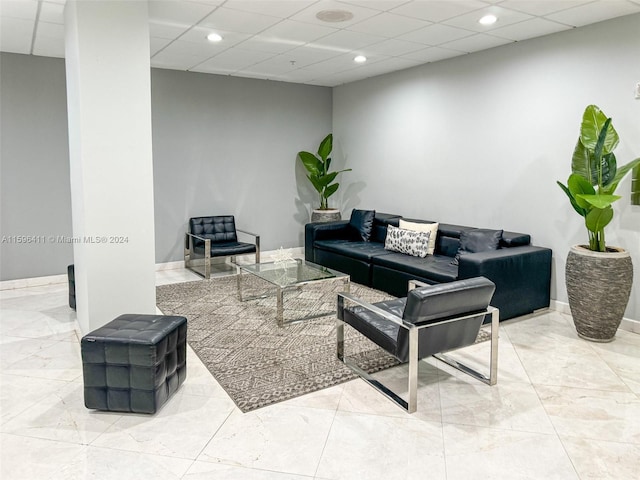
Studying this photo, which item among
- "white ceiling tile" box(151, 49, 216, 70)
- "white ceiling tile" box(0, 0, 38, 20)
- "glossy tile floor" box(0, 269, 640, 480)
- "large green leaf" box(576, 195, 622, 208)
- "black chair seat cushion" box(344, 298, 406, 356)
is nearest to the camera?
"glossy tile floor" box(0, 269, 640, 480)

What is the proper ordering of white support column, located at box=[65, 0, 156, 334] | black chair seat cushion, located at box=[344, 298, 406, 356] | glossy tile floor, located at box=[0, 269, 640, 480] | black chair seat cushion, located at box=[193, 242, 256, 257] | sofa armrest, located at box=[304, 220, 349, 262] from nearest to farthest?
glossy tile floor, located at box=[0, 269, 640, 480]
black chair seat cushion, located at box=[344, 298, 406, 356]
white support column, located at box=[65, 0, 156, 334]
black chair seat cushion, located at box=[193, 242, 256, 257]
sofa armrest, located at box=[304, 220, 349, 262]

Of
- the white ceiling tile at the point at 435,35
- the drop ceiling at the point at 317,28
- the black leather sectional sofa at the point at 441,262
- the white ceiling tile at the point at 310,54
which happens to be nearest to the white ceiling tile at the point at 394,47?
the drop ceiling at the point at 317,28

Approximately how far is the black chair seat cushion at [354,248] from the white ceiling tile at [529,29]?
2545 millimetres

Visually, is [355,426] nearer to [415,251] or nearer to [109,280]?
[109,280]

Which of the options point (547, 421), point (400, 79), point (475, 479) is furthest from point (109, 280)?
point (400, 79)

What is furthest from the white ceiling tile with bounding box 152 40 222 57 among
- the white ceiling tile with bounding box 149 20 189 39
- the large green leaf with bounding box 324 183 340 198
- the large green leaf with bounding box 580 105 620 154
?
the large green leaf with bounding box 580 105 620 154

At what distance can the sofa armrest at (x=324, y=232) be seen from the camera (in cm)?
652

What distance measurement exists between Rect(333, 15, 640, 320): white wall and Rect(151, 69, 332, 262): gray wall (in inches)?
44.1

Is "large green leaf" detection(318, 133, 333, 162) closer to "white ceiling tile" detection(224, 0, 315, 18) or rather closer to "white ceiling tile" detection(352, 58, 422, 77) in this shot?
"white ceiling tile" detection(352, 58, 422, 77)

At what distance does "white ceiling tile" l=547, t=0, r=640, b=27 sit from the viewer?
371cm

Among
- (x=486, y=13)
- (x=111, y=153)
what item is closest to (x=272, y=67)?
(x=486, y=13)

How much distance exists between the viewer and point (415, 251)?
5.41m

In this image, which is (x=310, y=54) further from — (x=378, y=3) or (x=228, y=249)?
(x=228, y=249)

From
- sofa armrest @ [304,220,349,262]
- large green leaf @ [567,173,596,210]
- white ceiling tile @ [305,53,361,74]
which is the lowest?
sofa armrest @ [304,220,349,262]
